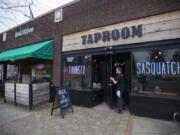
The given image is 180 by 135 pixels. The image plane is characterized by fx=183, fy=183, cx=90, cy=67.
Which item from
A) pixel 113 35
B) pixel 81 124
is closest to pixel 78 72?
pixel 113 35

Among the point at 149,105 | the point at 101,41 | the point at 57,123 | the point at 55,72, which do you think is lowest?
the point at 57,123

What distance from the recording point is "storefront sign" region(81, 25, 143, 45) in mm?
7188

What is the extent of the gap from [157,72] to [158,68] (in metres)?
0.15

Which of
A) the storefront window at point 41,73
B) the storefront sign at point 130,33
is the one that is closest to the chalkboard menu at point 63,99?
the storefront sign at point 130,33

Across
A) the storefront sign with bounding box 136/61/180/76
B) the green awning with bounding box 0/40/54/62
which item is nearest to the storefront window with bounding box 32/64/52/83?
the green awning with bounding box 0/40/54/62

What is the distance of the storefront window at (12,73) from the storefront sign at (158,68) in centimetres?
1037

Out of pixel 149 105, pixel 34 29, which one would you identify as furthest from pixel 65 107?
pixel 34 29

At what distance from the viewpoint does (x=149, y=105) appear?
264 inches

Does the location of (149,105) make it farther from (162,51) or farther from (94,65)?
(94,65)

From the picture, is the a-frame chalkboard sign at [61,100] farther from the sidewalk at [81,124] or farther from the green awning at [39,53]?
the green awning at [39,53]

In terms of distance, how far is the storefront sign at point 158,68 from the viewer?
6258 mm

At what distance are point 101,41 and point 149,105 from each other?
11.3 feet

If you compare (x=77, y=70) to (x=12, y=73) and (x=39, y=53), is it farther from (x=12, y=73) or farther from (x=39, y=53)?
(x=12, y=73)

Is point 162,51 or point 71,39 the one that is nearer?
point 162,51
